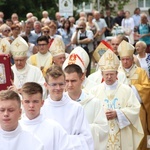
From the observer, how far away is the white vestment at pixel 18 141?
5629mm

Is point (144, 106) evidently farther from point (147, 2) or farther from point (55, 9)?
point (147, 2)

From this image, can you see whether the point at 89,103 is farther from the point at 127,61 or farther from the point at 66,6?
the point at 66,6

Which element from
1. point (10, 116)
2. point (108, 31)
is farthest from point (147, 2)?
point (10, 116)

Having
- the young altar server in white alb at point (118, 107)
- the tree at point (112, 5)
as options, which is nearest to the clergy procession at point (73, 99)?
the young altar server in white alb at point (118, 107)

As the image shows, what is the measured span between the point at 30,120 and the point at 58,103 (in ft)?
3.13

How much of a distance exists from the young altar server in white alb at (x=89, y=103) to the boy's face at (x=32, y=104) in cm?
147

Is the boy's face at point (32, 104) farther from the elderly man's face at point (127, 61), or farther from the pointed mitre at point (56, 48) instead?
the pointed mitre at point (56, 48)

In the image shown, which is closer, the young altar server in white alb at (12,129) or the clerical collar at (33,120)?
the young altar server in white alb at (12,129)

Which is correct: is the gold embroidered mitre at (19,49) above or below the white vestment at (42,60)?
above

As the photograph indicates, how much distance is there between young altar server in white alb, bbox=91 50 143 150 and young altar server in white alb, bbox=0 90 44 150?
12.4ft

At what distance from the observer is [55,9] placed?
97.1ft

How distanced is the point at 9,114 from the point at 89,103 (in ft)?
9.17

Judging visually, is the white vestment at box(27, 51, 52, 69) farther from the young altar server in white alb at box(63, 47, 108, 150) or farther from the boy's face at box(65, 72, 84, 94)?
the boy's face at box(65, 72, 84, 94)

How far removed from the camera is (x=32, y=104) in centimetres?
629
